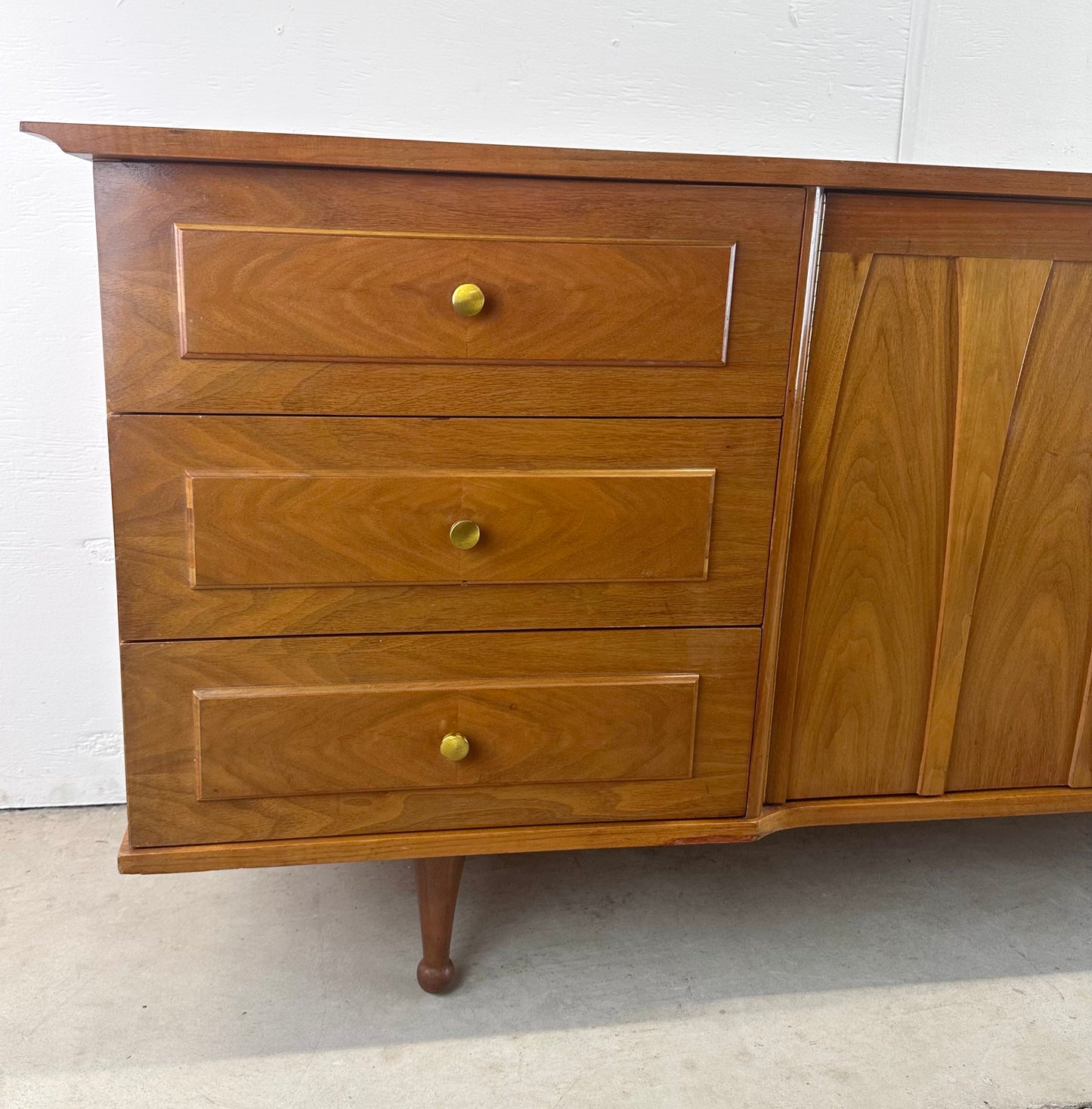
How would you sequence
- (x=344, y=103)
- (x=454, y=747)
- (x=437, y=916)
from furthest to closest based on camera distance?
(x=344, y=103)
(x=437, y=916)
(x=454, y=747)

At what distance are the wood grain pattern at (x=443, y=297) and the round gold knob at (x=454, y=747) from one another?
349 millimetres

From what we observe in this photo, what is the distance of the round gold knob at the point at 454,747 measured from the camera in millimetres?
911

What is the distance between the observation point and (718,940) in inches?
45.9

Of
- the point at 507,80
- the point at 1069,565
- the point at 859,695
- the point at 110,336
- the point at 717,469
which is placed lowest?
the point at 859,695

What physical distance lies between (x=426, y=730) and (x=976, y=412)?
610 millimetres

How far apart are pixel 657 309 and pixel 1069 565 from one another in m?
0.52

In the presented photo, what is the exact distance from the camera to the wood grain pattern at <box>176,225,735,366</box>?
2.61 ft

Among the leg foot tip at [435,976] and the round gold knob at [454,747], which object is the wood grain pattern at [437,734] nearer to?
the round gold knob at [454,747]

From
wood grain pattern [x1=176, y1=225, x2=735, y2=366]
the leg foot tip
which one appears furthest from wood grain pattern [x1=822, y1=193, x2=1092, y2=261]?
the leg foot tip

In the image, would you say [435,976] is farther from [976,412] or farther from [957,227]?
[957,227]

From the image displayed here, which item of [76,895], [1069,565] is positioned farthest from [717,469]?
[76,895]

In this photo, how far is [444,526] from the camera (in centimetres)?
87

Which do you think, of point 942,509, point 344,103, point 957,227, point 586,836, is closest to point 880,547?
point 942,509

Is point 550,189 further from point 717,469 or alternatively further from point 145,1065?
point 145,1065
